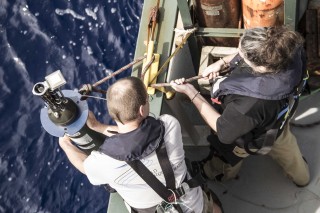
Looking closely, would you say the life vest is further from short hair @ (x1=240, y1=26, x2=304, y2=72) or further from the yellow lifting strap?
the yellow lifting strap

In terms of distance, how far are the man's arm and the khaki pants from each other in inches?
59.3

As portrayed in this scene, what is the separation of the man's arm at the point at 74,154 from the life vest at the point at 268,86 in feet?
3.89

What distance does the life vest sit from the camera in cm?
313

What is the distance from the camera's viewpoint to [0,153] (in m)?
6.45

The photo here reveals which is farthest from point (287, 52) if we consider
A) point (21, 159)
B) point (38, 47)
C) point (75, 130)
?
point (38, 47)

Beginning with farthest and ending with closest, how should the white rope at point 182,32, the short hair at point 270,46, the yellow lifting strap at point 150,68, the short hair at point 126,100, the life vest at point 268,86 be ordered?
the white rope at point 182,32 → the yellow lifting strap at point 150,68 → the life vest at point 268,86 → the short hair at point 270,46 → the short hair at point 126,100

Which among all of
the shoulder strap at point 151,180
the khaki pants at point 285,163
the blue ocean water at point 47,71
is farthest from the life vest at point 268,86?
the blue ocean water at point 47,71

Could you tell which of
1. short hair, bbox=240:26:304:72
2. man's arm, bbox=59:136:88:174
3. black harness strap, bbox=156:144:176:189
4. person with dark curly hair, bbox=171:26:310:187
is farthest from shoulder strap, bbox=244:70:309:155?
man's arm, bbox=59:136:88:174

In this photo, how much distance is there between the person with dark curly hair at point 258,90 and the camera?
9.81ft

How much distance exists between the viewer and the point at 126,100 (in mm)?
2848

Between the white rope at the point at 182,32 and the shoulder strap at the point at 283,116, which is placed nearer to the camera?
the shoulder strap at the point at 283,116

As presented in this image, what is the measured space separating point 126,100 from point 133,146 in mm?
307

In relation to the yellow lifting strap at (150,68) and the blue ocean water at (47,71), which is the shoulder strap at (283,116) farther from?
the blue ocean water at (47,71)

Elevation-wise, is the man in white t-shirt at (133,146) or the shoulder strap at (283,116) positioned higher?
the man in white t-shirt at (133,146)
